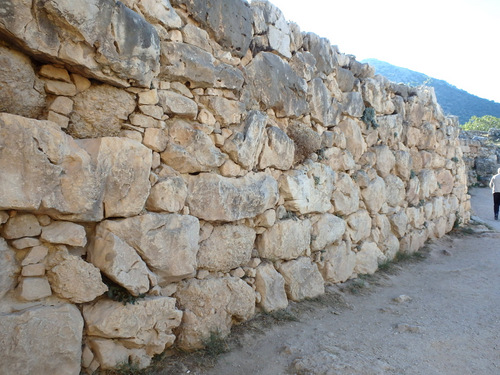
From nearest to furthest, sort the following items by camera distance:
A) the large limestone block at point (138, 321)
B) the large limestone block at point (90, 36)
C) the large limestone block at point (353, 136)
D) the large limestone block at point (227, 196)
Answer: the large limestone block at point (90, 36), the large limestone block at point (138, 321), the large limestone block at point (227, 196), the large limestone block at point (353, 136)

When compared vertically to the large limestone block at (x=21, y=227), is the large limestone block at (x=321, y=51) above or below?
above

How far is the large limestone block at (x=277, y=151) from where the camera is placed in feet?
11.7

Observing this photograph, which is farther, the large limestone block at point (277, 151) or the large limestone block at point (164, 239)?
the large limestone block at point (277, 151)

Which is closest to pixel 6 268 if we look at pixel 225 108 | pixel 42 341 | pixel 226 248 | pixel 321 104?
pixel 42 341

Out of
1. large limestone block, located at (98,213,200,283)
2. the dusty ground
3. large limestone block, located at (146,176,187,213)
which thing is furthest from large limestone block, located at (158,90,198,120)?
the dusty ground

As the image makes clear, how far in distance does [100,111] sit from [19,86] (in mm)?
488

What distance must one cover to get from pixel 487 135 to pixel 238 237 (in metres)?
17.3

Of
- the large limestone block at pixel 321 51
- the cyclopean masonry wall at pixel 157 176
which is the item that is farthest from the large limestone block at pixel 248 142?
the large limestone block at pixel 321 51

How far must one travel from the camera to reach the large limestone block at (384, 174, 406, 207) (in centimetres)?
554

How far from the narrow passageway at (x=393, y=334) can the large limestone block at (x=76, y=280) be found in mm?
906

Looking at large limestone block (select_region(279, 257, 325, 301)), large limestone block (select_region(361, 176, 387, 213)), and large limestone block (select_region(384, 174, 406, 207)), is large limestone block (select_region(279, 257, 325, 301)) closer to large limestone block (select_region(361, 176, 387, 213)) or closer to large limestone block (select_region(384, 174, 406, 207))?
large limestone block (select_region(361, 176, 387, 213))

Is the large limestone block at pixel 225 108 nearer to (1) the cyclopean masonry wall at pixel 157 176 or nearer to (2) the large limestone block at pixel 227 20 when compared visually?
(1) the cyclopean masonry wall at pixel 157 176

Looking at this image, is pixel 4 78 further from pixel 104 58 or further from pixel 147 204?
pixel 147 204

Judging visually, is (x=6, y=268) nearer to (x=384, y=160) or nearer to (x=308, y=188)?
(x=308, y=188)
